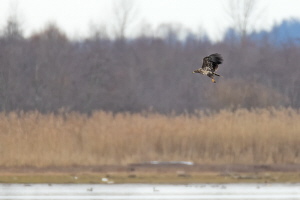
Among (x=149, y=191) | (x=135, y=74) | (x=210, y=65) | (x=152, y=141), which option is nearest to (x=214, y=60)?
(x=210, y=65)

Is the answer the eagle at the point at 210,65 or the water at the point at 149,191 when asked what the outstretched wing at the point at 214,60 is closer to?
the eagle at the point at 210,65

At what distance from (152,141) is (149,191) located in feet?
13.2

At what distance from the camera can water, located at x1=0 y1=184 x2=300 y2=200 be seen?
51.3ft

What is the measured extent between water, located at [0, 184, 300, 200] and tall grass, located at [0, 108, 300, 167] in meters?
2.55

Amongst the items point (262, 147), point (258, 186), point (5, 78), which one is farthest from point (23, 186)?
point (5, 78)

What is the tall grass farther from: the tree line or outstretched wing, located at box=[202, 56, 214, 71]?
outstretched wing, located at box=[202, 56, 214, 71]

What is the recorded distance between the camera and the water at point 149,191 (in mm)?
15633

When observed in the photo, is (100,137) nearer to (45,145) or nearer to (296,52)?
(45,145)

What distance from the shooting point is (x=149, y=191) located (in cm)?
1678

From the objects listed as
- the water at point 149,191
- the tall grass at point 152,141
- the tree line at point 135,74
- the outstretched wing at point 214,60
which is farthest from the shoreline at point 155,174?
the outstretched wing at point 214,60

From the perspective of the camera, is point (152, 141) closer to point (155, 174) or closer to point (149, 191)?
point (155, 174)

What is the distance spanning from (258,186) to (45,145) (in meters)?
5.07

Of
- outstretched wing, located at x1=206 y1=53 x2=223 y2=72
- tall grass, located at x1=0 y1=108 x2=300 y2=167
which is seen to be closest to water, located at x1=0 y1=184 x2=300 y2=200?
tall grass, located at x1=0 y1=108 x2=300 y2=167

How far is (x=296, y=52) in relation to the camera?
5534cm
